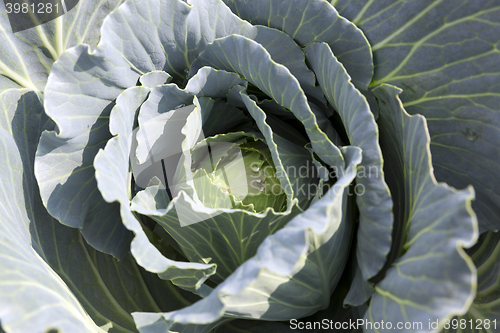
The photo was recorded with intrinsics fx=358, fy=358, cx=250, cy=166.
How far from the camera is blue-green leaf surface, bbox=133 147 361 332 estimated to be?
85 centimetres

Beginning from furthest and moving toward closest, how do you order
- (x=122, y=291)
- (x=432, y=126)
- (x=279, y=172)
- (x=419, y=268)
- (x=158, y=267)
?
1. (x=122, y=291)
2. (x=432, y=126)
3. (x=279, y=172)
4. (x=158, y=267)
5. (x=419, y=268)

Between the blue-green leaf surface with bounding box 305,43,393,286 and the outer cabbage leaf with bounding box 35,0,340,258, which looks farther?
the outer cabbage leaf with bounding box 35,0,340,258

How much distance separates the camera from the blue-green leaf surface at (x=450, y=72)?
1.14 m

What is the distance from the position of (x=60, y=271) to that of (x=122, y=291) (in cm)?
27

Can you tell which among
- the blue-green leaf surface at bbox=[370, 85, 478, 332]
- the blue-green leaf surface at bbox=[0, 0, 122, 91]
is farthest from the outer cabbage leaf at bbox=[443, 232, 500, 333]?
the blue-green leaf surface at bbox=[0, 0, 122, 91]

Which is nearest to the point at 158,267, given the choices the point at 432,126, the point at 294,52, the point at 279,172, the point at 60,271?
the point at 279,172

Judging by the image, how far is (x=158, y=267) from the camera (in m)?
1.03

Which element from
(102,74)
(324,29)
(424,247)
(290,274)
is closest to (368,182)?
(424,247)

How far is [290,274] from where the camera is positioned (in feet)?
3.47

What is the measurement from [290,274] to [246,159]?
0.48 meters

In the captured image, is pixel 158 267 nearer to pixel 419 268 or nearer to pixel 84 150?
pixel 84 150

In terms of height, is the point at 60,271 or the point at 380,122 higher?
the point at 380,122

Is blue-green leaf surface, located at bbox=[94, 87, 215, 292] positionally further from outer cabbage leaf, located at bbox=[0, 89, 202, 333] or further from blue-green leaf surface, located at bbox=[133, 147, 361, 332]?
outer cabbage leaf, located at bbox=[0, 89, 202, 333]

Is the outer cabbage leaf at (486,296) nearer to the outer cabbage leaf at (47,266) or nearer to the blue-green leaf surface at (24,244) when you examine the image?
the outer cabbage leaf at (47,266)
